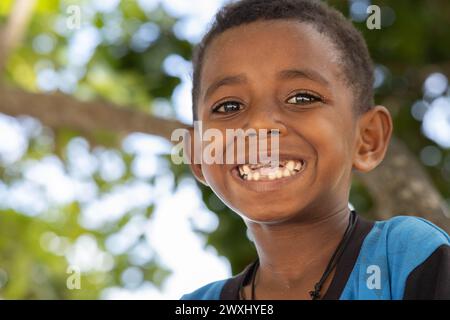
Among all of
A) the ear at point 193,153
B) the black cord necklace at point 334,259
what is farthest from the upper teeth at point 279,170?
the ear at point 193,153

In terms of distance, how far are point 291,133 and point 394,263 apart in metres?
0.40

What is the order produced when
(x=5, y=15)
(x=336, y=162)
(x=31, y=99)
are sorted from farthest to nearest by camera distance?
(x=5, y=15)
(x=31, y=99)
(x=336, y=162)

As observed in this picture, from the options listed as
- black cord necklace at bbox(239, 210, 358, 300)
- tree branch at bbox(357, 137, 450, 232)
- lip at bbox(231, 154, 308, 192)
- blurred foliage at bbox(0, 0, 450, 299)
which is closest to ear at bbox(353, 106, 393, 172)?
black cord necklace at bbox(239, 210, 358, 300)

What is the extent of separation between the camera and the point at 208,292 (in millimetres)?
2416

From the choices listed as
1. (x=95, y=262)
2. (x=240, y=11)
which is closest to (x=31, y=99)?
(x=240, y=11)

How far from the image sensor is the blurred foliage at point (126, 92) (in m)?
4.05

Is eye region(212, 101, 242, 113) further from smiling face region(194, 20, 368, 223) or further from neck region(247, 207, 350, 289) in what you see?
neck region(247, 207, 350, 289)

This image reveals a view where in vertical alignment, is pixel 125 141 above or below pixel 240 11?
above

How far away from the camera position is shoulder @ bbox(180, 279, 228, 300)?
2.39 m

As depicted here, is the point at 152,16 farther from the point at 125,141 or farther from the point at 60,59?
the point at 60,59

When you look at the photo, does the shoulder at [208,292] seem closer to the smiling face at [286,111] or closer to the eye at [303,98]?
the smiling face at [286,111]

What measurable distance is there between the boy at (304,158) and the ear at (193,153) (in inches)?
9.8
